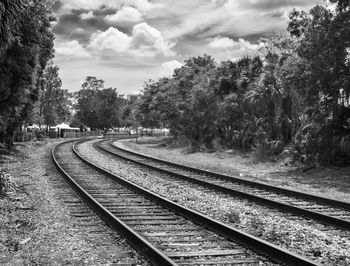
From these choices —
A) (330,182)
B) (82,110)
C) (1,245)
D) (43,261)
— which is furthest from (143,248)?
(82,110)

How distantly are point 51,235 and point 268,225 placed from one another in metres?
4.16

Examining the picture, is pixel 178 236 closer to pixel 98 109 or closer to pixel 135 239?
pixel 135 239

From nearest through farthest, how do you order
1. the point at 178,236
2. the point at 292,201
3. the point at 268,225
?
the point at 178,236, the point at 268,225, the point at 292,201

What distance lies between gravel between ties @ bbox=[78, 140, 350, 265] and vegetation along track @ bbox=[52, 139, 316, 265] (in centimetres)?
61

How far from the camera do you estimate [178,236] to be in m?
8.20

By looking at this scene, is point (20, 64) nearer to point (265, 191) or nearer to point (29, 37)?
point (29, 37)

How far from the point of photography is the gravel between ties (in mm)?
7180

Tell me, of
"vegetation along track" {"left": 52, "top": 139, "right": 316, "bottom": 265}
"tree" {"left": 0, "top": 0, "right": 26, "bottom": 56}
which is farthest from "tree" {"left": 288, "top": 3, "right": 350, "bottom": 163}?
"tree" {"left": 0, "top": 0, "right": 26, "bottom": 56}

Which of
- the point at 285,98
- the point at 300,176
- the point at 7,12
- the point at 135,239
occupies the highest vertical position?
the point at 7,12

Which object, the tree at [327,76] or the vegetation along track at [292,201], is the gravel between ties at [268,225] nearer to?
the vegetation along track at [292,201]

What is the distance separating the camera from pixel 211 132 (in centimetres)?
3628

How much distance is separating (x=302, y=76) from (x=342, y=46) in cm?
227

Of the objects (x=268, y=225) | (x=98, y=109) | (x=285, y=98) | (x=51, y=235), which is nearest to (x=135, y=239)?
(x=51, y=235)

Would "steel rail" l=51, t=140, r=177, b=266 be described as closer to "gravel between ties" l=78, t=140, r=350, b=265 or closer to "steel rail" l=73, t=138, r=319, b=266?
"steel rail" l=73, t=138, r=319, b=266
